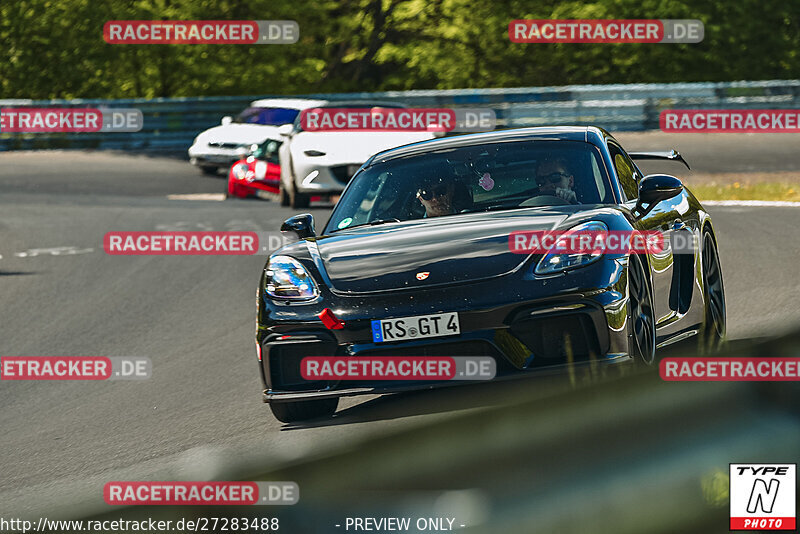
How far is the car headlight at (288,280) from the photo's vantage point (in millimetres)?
6273

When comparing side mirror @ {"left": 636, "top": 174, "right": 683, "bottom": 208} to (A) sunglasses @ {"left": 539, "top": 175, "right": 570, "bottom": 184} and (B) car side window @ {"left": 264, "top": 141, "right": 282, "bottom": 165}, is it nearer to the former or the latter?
(A) sunglasses @ {"left": 539, "top": 175, "right": 570, "bottom": 184}

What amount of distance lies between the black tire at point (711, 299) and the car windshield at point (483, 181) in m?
0.92

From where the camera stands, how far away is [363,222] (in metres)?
7.21

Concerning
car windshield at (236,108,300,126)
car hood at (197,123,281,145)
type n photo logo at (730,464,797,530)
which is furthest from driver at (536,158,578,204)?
car windshield at (236,108,300,126)

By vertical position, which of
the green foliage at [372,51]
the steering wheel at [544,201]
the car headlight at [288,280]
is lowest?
the car headlight at [288,280]

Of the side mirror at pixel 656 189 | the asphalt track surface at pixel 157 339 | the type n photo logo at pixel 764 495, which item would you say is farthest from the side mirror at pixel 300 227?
the type n photo logo at pixel 764 495

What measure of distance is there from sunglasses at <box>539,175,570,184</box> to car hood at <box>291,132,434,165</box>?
405 inches

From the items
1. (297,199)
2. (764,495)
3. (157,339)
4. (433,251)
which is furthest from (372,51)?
(764,495)

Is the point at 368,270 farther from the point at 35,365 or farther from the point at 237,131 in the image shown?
the point at 237,131

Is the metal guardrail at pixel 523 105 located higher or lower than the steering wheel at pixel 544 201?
higher

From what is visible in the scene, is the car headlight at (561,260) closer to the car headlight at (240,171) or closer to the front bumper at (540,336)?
the front bumper at (540,336)

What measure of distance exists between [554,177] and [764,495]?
4.61 m

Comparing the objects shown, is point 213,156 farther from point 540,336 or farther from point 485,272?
point 540,336

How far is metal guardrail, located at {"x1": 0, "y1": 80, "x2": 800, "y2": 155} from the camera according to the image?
29.5 metres
